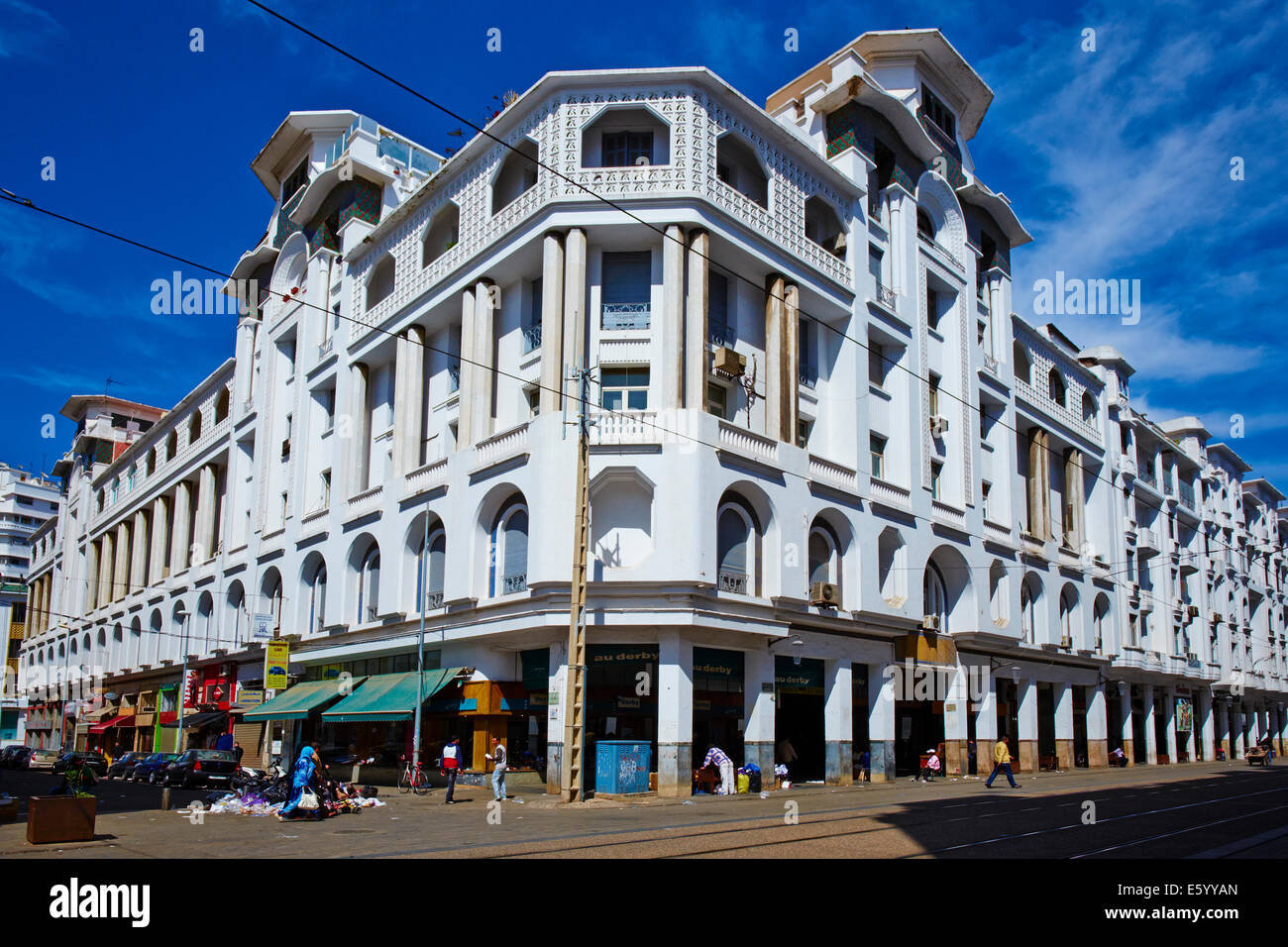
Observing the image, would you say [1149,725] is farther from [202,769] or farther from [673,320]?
[202,769]

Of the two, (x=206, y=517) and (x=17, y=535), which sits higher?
(x=17, y=535)

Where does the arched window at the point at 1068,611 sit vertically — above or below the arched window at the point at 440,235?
below

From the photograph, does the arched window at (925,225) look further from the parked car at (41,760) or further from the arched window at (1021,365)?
the parked car at (41,760)

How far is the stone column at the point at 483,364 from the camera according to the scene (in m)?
30.9

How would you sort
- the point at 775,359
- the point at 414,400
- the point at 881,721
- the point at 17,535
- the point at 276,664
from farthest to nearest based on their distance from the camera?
the point at 17,535 → the point at 276,664 → the point at 414,400 → the point at 881,721 → the point at 775,359

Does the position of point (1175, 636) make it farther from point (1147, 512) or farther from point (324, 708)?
point (324, 708)

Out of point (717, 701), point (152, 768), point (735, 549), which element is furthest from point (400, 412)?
point (152, 768)

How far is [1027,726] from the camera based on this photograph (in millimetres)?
41219

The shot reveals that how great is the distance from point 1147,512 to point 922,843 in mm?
49920

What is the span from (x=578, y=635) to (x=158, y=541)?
141ft

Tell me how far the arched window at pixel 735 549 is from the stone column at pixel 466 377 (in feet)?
25.6

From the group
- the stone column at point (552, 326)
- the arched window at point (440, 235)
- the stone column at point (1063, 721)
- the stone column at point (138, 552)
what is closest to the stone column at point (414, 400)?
the arched window at point (440, 235)

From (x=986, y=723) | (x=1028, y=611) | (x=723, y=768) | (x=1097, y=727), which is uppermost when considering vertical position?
(x=1028, y=611)
